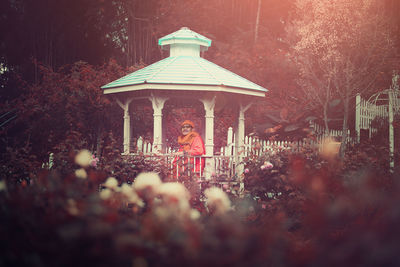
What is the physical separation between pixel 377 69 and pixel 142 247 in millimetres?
13713

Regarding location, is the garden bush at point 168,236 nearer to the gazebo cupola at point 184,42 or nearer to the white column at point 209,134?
the white column at point 209,134

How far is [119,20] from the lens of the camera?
20766 mm

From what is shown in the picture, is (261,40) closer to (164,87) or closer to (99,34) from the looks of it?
(99,34)

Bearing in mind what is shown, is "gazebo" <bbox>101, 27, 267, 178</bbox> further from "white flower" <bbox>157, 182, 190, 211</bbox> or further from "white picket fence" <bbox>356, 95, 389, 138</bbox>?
"white picket fence" <bbox>356, 95, 389, 138</bbox>

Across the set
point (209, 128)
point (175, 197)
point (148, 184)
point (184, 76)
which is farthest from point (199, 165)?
point (175, 197)

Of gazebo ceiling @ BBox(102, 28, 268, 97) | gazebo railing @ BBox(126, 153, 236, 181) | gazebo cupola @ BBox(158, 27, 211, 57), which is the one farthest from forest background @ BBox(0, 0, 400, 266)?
gazebo cupola @ BBox(158, 27, 211, 57)

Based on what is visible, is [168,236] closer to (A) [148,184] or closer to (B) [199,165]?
(A) [148,184]

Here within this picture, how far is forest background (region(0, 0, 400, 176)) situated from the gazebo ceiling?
201cm

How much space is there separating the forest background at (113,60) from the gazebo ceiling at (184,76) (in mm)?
2012

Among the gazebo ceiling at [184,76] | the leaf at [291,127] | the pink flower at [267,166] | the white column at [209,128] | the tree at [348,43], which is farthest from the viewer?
the leaf at [291,127]

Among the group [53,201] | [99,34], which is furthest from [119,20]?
[53,201]

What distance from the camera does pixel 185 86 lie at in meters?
8.32

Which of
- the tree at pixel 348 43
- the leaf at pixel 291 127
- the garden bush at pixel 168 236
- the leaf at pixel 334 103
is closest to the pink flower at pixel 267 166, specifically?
the garden bush at pixel 168 236

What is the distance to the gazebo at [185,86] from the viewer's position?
27.4ft
